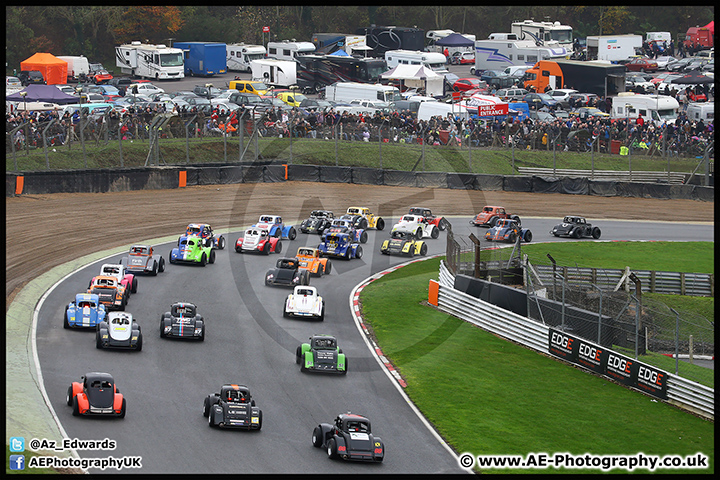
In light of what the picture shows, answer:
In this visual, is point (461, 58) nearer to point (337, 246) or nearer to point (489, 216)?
point (489, 216)

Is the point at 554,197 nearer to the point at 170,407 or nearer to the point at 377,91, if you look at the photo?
the point at 377,91

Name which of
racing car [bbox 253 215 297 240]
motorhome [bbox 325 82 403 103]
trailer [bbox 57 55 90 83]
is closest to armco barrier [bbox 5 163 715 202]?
racing car [bbox 253 215 297 240]

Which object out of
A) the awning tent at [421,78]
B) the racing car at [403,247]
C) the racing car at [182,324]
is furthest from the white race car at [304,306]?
the awning tent at [421,78]

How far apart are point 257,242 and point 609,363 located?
15463mm

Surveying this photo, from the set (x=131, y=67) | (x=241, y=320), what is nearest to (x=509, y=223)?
(x=241, y=320)

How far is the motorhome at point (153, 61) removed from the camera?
79.7 m

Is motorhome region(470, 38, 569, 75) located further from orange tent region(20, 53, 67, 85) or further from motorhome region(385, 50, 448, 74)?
orange tent region(20, 53, 67, 85)

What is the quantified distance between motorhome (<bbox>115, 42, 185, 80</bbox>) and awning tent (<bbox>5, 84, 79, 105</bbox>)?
22.8m

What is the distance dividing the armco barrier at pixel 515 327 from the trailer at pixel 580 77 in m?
46.1

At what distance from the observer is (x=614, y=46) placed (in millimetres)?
93062

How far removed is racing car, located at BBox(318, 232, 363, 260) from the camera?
115ft

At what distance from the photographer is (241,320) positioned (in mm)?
27438

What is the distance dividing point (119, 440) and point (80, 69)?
219 ft

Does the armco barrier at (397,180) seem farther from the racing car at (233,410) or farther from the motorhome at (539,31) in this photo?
the motorhome at (539,31)
